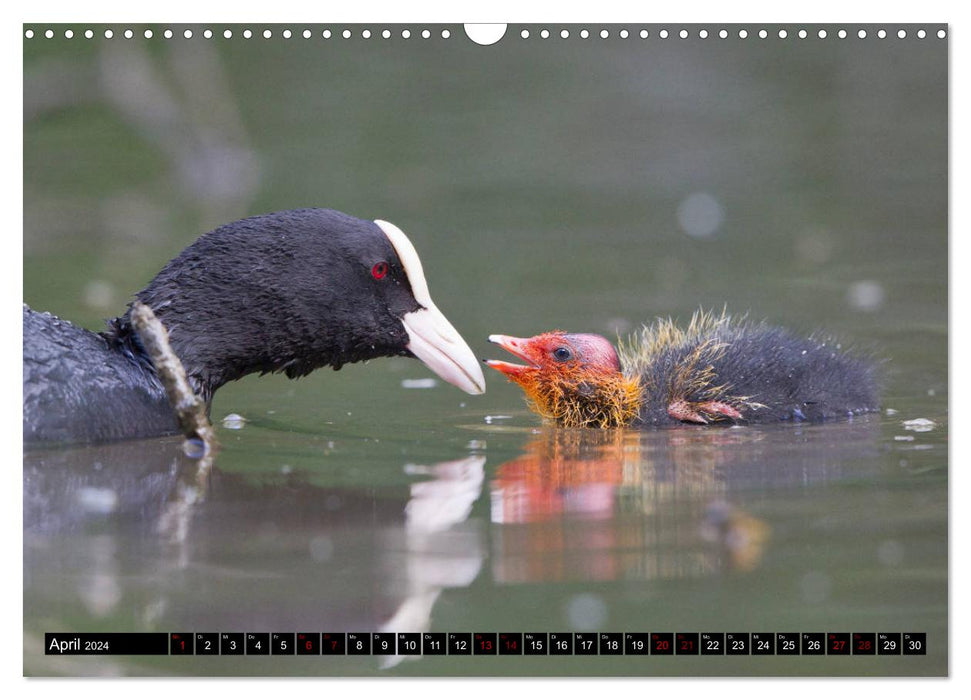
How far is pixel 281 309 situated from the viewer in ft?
21.8

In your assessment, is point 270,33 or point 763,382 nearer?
point 270,33

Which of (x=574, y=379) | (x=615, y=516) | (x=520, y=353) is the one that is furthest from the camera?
(x=520, y=353)

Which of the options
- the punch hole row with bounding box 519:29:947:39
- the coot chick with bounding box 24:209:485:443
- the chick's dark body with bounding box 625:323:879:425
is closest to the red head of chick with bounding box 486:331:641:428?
the chick's dark body with bounding box 625:323:879:425

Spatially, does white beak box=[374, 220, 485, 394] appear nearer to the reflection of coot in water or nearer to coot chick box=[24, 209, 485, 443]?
coot chick box=[24, 209, 485, 443]

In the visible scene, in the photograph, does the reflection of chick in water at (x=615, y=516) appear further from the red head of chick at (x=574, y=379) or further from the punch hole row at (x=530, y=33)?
the punch hole row at (x=530, y=33)

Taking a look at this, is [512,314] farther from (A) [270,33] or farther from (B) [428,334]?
(A) [270,33]

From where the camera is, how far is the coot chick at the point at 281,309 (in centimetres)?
664

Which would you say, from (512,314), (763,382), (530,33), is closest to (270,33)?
(530,33)

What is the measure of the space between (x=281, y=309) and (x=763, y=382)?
→ 2.16m

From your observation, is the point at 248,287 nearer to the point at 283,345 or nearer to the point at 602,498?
the point at 283,345

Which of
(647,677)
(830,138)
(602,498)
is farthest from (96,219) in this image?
(647,677)

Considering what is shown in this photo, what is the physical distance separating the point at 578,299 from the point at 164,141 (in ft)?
9.89

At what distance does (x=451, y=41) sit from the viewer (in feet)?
Answer: 18.3

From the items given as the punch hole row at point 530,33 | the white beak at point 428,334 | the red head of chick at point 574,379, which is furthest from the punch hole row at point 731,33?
the red head of chick at point 574,379
